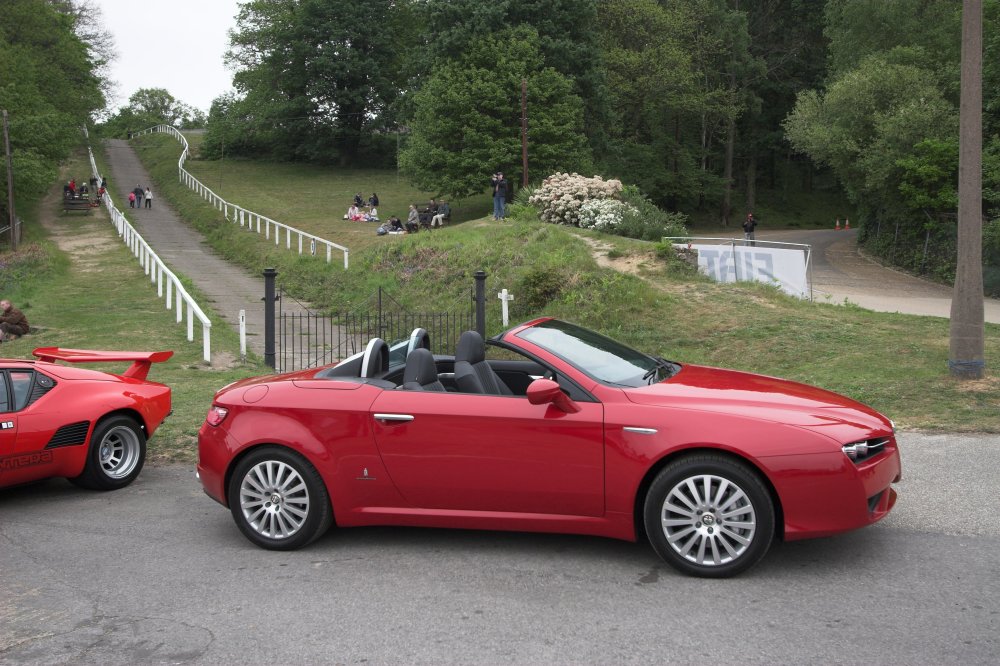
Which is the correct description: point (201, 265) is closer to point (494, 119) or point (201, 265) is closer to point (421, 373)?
point (494, 119)

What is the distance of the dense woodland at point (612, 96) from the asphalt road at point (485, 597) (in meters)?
24.7

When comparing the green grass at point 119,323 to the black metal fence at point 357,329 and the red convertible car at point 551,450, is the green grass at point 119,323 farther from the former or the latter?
the red convertible car at point 551,450

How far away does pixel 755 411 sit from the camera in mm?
5586

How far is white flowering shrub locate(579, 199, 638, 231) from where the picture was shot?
24125mm

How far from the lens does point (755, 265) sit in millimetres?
20234

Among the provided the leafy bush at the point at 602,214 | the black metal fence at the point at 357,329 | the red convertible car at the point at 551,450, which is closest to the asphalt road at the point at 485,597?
the red convertible car at the point at 551,450

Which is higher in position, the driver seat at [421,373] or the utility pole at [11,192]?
the utility pole at [11,192]

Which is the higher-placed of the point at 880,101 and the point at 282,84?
the point at 282,84

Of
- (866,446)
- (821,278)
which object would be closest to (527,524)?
(866,446)

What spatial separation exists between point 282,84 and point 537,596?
66.8m

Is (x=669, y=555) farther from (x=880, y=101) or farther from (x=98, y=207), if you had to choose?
(x=98, y=207)

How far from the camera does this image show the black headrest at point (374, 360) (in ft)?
21.2

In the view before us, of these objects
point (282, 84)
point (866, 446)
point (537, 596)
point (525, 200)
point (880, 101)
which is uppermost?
point (282, 84)

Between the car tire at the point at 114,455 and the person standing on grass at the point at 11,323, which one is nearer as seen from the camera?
the car tire at the point at 114,455
